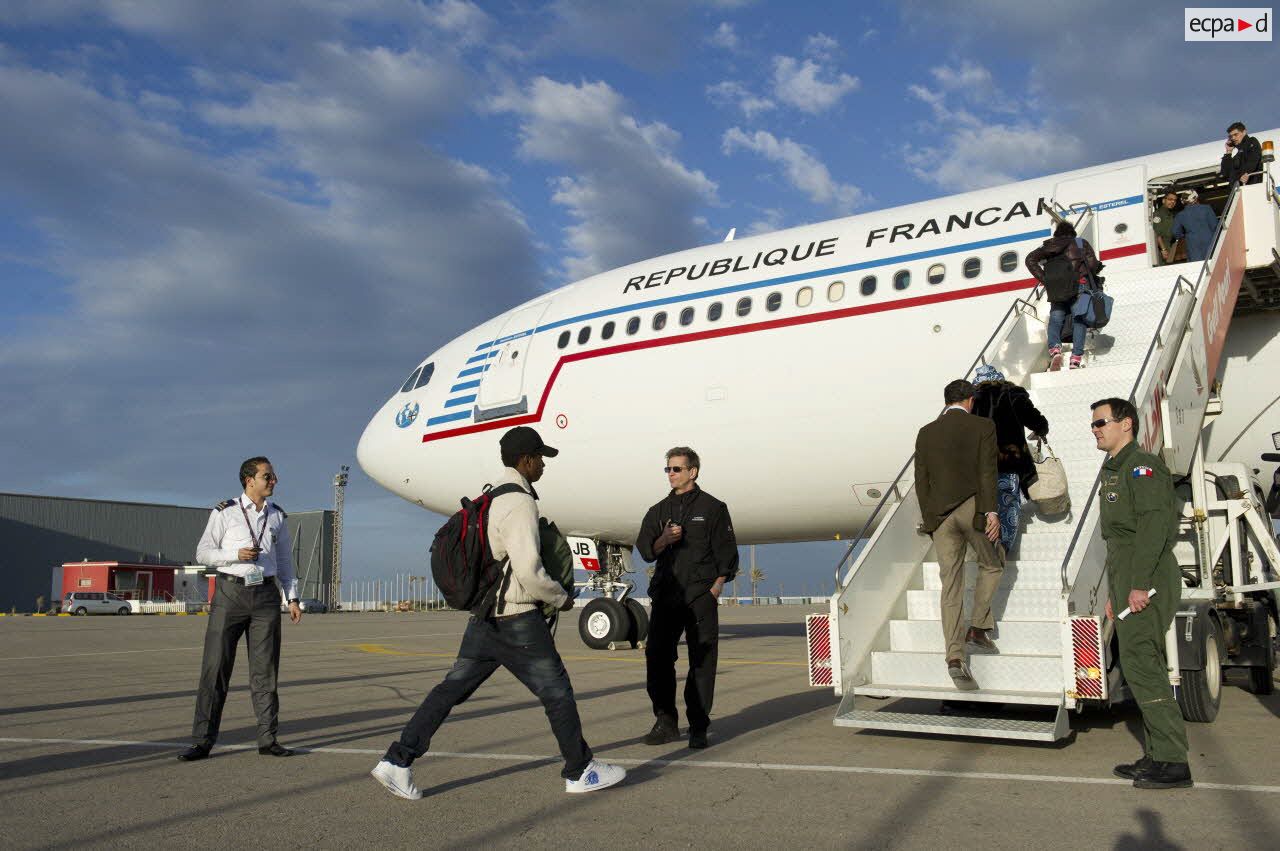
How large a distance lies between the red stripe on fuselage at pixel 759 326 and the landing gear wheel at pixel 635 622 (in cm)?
284

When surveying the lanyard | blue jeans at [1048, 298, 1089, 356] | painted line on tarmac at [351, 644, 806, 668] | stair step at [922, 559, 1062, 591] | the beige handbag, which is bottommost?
painted line on tarmac at [351, 644, 806, 668]

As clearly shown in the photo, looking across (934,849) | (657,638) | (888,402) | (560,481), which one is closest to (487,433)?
(560,481)

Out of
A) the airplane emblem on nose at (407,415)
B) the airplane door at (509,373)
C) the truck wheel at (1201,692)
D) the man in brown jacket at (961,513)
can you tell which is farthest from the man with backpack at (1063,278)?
the airplane emblem on nose at (407,415)

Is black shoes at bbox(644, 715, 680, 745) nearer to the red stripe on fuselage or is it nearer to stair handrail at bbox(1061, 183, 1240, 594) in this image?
stair handrail at bbox(1061, 183, 1240, 594)

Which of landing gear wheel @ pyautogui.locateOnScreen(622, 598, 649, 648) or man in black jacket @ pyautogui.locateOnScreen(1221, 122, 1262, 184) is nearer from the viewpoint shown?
man in black jacket @ pyautogui.locateOnScreen(1221, 122, 1262, 184)

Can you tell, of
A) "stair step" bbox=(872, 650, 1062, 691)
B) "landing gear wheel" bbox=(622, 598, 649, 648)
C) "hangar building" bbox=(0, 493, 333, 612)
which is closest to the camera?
"stair step" bbox=(872, 650, 1062, 691)

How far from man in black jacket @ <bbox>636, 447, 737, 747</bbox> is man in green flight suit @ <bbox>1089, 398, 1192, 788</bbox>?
2.22 m

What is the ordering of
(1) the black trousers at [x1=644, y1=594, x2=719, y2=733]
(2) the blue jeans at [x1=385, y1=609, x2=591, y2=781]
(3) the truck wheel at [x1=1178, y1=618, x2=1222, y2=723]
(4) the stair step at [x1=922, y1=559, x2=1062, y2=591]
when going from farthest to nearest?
1. (3) the truck wheel at [x1=1178, y1=618, x2=1222, y2=723]
2. (4) the stair step at [x1=922, y1=559, x2=1062, y2=591]
3. (1) the black trousers at [x1=644, y1=594, x2=719, y2=733]
4. (2) the blue jeans at [x1=385, y1=609, x2=591, y2=781]

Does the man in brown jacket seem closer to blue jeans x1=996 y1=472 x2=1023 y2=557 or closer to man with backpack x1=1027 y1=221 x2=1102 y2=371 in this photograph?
blue jeans x1=996 y1=472 x2=1023 y2=557

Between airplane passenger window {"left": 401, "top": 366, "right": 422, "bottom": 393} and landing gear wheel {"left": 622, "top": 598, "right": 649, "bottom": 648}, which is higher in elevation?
airplane passenger window {"left": 401, "top": 366, "right": 422, "bottom": 393}

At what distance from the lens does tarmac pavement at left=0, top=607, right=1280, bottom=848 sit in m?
4.31

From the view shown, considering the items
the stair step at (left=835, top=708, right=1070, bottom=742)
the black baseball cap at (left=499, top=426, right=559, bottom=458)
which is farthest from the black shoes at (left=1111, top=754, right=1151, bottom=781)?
the black baseball cap at (left=499, top=426, right=559, bottom=458)

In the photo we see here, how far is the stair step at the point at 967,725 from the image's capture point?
5.59 m

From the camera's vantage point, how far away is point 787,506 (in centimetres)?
1246
